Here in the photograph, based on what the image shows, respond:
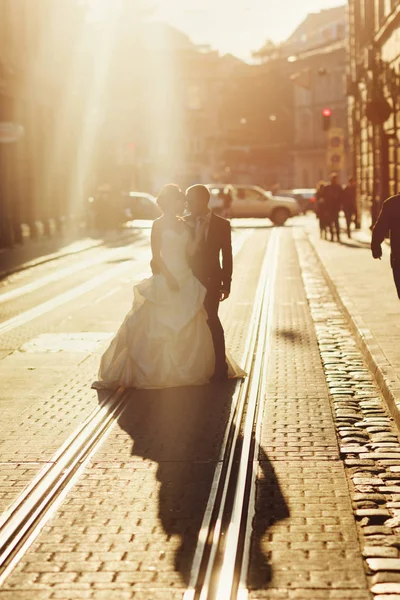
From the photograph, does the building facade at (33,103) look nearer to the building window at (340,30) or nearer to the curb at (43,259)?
the curb at (43,259)

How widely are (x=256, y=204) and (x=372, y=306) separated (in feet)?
135

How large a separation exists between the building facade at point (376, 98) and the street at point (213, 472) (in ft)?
53.3

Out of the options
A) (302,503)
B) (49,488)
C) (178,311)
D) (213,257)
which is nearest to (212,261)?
(213,257)

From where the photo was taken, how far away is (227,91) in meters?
114

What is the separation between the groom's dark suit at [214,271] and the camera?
10.4 metres

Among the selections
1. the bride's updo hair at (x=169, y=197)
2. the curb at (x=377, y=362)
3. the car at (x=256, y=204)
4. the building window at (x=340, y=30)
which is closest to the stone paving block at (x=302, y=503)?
Answer: the curb at (x=377, y=362)

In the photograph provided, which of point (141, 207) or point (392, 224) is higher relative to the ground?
point (392, 224)

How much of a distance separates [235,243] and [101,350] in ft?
83.1

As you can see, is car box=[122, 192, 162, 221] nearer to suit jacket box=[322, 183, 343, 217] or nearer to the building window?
suit jacket box=[322, 183, 343, 217]

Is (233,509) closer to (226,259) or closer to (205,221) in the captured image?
(226,259)

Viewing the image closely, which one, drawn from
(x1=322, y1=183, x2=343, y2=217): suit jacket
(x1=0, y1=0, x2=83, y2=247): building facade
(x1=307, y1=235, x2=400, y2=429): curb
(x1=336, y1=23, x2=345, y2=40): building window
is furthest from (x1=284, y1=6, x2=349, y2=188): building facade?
(x1=307, y1=235, x2=400, y2=429): curb

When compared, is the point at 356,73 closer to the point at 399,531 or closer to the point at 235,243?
the point at 235,243

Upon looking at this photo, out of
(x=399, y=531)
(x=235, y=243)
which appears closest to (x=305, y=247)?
(x=235, y=243)

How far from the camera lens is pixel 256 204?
5675 cm
